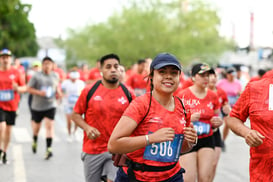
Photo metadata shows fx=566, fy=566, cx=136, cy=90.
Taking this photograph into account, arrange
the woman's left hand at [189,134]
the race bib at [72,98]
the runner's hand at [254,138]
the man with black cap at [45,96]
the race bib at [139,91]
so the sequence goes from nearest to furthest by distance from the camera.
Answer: the runner's hand at [254,138], the woman's left hand at [189,134], the man with black cap at [45,96], the race bib at [139,91], the race bib at [72,98]

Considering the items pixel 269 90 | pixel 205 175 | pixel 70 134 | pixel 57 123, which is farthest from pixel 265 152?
pixel 57 123

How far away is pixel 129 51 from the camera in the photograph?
58.4 m

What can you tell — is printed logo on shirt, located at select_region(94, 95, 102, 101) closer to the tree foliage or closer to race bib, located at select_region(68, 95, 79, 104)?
race bib, located at select_region(68, 95, 79, 104)

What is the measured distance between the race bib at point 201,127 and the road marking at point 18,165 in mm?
3292

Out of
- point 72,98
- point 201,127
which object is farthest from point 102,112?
point 72,98

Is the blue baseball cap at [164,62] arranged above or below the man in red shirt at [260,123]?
above

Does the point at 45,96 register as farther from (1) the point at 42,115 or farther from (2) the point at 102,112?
(2) the point at 102,112

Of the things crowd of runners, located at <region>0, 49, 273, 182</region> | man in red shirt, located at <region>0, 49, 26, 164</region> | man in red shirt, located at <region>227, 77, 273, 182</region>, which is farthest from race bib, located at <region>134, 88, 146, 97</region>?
man in red shirt, located at <region>227, 77, 273, 182</region>

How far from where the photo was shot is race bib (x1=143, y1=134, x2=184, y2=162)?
421cm

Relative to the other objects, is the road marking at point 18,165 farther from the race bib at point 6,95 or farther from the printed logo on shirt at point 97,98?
the printed logo on shirt at point 97,98

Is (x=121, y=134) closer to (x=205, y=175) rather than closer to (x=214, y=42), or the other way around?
(x=205, y=175)

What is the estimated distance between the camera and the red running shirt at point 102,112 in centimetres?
625

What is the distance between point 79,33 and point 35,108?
7533 cm

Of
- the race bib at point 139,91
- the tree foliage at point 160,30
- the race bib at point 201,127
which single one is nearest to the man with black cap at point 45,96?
the race bib at point 139,91
